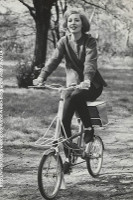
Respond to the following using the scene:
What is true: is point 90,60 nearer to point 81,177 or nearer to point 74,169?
point 81,177

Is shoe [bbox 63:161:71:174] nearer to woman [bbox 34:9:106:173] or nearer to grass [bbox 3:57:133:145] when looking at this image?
woman [bbox 34:9:106:173]

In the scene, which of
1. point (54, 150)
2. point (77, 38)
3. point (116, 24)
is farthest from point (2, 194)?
point (116, 24)

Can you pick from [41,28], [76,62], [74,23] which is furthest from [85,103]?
[41,28]

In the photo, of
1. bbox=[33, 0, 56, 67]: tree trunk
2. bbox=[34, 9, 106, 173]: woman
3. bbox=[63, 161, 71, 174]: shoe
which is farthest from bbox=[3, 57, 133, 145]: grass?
bbox=[34, 9, 106, 173]: woman

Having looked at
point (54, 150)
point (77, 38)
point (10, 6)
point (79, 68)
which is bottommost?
point (54, 150)

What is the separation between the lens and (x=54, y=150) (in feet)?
11.5

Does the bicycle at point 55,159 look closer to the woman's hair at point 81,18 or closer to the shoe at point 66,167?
the shoe at point 66,167

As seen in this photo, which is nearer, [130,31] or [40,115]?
[40,115]

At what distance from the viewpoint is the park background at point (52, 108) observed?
154 inches

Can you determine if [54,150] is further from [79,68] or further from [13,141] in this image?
[13,141]

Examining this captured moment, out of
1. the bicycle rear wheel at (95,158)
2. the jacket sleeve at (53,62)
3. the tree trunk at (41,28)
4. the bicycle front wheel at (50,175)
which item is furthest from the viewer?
the tree trunk at (41,28)

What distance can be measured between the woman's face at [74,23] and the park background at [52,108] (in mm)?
207

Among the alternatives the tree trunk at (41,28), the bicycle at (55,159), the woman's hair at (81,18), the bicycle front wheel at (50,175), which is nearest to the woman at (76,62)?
the woman's hair at (81,18)

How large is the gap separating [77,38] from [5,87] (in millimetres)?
6766
